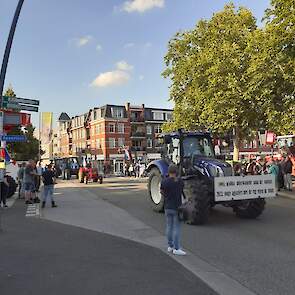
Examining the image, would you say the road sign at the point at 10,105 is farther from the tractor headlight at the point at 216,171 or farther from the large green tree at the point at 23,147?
the large green tree at the point at 23,147

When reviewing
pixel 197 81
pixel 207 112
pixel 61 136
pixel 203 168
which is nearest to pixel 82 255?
pixel 203 168

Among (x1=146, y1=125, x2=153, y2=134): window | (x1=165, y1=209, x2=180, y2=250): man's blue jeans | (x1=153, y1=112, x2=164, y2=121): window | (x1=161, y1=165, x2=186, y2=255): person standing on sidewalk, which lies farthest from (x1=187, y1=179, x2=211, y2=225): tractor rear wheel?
(x1=153, y1=112, x2=164, y2=121): window

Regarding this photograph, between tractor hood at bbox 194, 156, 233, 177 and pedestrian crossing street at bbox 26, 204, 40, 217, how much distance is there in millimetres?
5295

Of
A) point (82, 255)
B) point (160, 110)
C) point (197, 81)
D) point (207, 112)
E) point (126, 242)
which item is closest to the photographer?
point (82, 255)

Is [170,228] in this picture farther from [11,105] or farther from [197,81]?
[197,81]

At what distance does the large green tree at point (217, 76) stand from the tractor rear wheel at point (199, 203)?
1396 cm

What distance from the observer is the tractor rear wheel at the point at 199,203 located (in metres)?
11.5

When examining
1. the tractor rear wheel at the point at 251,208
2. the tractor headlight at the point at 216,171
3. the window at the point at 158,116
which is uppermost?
the window at the point at 158,116

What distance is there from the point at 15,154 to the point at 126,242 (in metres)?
43.0

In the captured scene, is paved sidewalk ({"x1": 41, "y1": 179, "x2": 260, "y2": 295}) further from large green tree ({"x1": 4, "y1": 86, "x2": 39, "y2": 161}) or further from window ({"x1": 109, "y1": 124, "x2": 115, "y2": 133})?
window ({"x1": 109, "y1": 124, "x2": 115, "y2": 133})

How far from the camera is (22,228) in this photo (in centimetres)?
1137

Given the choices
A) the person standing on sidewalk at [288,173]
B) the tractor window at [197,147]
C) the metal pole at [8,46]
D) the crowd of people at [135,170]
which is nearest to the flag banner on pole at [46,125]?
the crowd of people at [135,170]

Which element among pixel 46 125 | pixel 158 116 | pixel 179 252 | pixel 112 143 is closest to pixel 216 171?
pixel 179 252

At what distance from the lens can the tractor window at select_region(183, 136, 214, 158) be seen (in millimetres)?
13822
